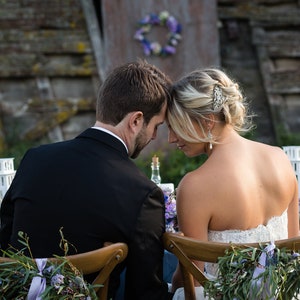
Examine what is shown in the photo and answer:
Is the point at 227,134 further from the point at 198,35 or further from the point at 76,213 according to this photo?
the point at 198,35

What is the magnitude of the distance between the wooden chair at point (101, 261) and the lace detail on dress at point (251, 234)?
598 millimetres

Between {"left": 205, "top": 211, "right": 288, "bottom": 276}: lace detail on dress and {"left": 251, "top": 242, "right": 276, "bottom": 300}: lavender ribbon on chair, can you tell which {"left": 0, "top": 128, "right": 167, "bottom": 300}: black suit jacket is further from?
{"left": 251, "top": 242, "right": 276, "bottom": 300}: lavender ribbon on chair

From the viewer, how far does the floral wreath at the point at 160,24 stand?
334 inches

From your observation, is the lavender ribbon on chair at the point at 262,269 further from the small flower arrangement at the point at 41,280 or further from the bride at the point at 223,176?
the small flower arrangement at the point at 41,280

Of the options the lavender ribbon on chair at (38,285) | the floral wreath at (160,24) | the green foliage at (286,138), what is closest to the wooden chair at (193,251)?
the lavender ribbon on chair at (38,285)

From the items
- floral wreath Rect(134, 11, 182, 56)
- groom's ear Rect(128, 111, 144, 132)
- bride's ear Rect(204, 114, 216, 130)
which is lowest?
floral wreath Rect(134, 11, 182, 56)

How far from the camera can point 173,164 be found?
8000mm

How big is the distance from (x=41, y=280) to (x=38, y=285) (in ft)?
0.07

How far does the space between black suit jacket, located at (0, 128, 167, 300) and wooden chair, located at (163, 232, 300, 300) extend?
105 mm

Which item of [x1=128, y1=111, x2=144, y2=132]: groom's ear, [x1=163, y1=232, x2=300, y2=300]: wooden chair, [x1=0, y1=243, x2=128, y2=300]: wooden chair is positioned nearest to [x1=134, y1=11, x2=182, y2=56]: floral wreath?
[x1=128, y1=111, x2=144, y2=132]: groom's ear

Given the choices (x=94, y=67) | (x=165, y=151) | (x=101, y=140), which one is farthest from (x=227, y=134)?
(x=94, y=67)

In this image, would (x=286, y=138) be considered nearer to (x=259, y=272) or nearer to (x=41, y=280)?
(x=259, y=272)

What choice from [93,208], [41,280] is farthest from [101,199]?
[41,280]

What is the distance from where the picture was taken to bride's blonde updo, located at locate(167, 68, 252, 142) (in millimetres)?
3143
